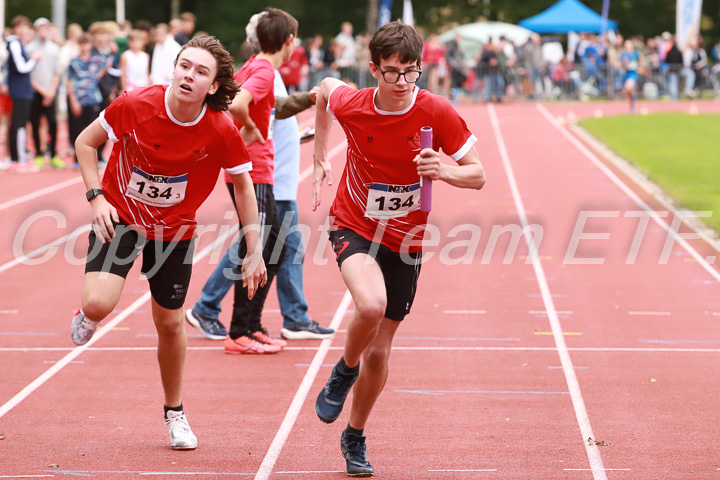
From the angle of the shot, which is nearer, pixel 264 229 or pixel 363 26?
pixel 264 229

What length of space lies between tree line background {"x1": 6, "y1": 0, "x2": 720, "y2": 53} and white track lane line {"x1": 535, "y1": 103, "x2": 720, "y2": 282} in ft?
93.5

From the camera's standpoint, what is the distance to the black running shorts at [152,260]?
16.8 feet

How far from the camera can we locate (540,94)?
33.2 meters

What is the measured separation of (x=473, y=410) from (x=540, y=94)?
27.8 metres

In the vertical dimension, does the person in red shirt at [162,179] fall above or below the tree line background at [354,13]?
above

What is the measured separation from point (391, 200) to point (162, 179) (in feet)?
3.42

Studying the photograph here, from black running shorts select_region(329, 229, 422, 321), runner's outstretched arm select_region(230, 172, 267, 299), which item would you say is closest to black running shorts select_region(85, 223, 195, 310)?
runner's outstretched arm select_region(230, 172, 267, 299)

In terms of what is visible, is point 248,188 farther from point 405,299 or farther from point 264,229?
point 264,229

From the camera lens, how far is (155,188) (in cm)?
514

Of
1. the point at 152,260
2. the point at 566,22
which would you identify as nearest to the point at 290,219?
the point at 152,260

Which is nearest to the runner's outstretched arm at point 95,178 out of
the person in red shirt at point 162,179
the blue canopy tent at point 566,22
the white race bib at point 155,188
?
the person in red shirt at point 162,179

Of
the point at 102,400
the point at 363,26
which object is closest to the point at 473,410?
the point at 102,400

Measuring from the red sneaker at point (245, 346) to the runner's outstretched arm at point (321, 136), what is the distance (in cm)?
226

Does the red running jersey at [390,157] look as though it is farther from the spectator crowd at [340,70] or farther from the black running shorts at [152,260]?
the spectator crowd at [340,70]
